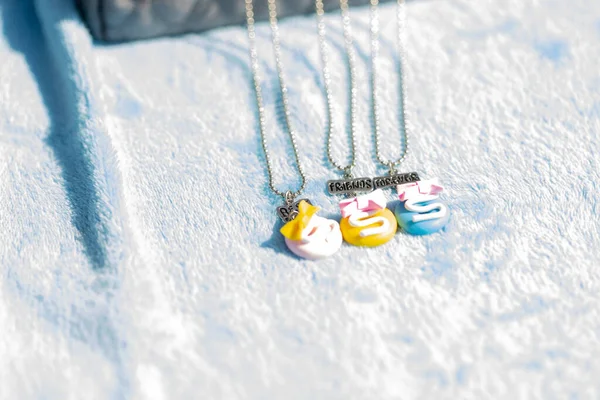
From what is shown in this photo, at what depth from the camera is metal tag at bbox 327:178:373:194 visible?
102 cm

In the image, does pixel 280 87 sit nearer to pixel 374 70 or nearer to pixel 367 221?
pixel 374 70

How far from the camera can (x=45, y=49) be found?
3.96ft

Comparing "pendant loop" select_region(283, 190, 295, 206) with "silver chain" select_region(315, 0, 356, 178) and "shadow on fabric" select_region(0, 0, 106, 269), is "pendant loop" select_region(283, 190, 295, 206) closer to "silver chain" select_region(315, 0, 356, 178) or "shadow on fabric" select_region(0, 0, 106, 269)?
"silver chain" select_region(315, 0, 356, 178)

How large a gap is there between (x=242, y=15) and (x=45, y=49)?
1.23ft

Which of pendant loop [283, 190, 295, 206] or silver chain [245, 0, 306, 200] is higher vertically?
silver chain [245, 0, 306, 200]

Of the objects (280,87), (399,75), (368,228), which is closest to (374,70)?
(399,75)

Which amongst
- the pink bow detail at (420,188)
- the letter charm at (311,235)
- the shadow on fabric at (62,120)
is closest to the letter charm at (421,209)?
the pink bow detail at (420,188)

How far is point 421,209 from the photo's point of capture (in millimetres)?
964

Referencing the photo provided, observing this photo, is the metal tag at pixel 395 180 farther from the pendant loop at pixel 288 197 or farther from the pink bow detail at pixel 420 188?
the pendant loop at pixel 288 197

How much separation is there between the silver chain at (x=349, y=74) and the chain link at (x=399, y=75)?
4 centimetres

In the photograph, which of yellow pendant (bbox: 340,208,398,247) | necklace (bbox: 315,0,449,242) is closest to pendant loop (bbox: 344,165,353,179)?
necklace (bbox: 315,0,449,242)

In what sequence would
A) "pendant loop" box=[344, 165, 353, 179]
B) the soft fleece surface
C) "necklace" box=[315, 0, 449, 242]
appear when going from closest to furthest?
the soft fleece surface → "necklace" box=[315, 0, 449, 242] → "pendant loop" box=[344, 165, 353, 179]

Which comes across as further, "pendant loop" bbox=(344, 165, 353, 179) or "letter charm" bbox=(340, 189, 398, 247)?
"pendant loop" bbox=(344, 165, 353, 179)

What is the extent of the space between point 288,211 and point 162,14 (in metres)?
0.46
